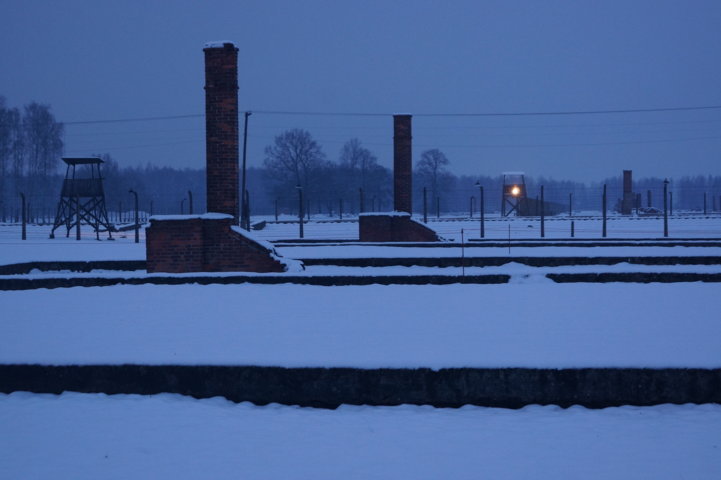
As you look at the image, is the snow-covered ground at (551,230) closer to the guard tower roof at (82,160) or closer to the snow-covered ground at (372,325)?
the guard tower roof at (82,160)

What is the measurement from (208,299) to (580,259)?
6638mm

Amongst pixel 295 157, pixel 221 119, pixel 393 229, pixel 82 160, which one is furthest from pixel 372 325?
pixel 295 157

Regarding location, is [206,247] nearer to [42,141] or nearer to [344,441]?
[344,441]

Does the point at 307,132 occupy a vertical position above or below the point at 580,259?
above

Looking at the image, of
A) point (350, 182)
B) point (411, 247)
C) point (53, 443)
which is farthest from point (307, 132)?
point (53, 443)

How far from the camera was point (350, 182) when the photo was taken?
240 feet

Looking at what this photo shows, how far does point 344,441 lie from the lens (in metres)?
4.56

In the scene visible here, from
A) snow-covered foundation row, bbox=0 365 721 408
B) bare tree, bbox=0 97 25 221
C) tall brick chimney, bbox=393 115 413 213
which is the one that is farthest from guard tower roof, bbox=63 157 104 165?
bare tree, bbox=0 97 25 221

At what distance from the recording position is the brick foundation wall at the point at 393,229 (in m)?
18.1

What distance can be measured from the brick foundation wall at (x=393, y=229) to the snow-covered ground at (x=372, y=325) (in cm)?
845

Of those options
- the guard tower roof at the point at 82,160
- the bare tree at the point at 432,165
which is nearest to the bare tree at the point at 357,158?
the bare tree at the point at 432,165

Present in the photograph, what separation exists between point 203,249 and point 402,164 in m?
10.5

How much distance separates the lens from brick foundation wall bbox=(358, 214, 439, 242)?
18.1 meters

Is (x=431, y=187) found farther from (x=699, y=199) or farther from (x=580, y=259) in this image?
(x=580, y=259)
